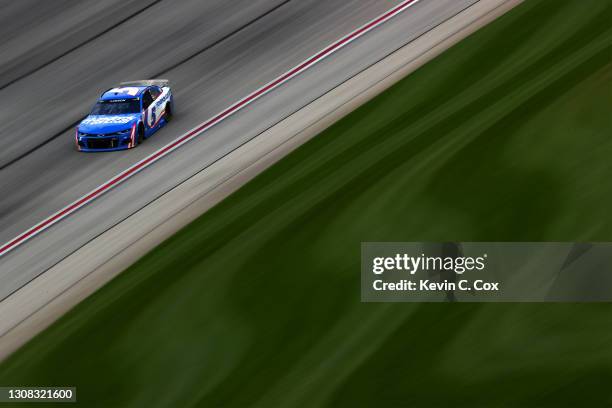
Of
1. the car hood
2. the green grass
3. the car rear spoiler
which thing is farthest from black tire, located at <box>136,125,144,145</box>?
the green grass

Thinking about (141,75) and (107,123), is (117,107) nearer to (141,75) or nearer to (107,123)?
(107,123)

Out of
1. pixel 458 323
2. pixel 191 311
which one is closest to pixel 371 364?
pixel 458 323

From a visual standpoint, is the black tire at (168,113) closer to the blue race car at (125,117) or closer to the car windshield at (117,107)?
the blue race car at (125,117)

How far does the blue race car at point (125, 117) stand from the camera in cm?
2403

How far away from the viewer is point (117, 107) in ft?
81.0

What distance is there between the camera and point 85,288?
18234 millimetres

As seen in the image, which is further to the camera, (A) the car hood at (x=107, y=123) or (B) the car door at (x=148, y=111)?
(B) the car door at (x=148, y=111)

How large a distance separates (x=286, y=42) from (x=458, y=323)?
1491cm

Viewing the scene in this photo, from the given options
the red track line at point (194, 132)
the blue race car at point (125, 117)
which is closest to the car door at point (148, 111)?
the blue race car at point (125, 117)

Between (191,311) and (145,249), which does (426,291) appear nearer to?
(191,311)

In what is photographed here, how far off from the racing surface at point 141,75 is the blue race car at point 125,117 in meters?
0.28

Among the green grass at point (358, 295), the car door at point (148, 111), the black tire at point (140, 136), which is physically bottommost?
the green grass at point (358, 295)

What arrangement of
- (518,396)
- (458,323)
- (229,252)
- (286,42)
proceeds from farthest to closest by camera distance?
(286,42) → (229,252) → (458,323) → (518,396)

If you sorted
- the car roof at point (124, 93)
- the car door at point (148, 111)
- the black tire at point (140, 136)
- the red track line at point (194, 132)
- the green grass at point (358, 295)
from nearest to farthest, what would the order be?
the green grass at point (358, 295) → the red track line at point (194, 132) → the black tire at point (140, 136) → the car door at point (148, 111) → the car roof at point (124, 93)
